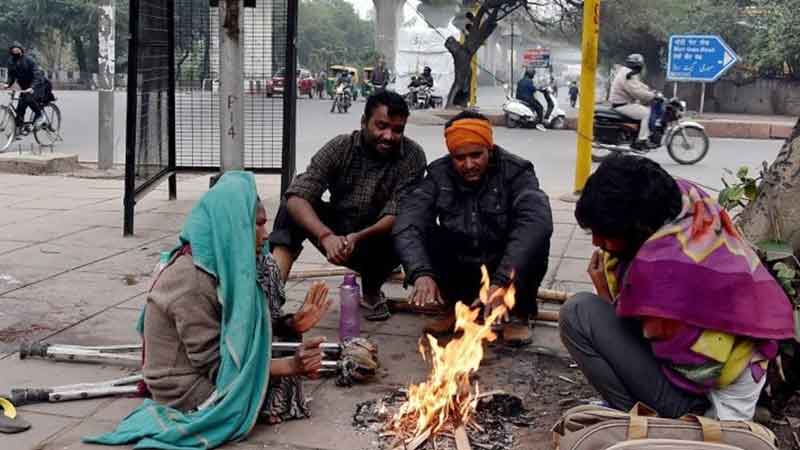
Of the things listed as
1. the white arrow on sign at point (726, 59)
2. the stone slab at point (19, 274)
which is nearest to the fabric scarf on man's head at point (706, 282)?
the stone slab at point (19, 274)

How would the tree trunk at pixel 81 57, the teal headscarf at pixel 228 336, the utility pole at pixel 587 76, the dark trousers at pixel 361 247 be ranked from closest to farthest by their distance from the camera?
the teal headscarf at pixel 228 336 → the dark trousers at pixel 361 247 → the utility pole at pixel 587 76 → the tree trunk at pixel 81 57

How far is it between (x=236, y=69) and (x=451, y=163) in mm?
2566

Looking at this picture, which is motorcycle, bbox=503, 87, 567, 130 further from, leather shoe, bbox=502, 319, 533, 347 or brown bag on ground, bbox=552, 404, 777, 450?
brown bag on ground, bbox=552, 404, 777, 450

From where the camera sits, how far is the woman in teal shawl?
10.0ft

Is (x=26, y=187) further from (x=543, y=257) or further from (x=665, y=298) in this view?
(x=665, y=298)

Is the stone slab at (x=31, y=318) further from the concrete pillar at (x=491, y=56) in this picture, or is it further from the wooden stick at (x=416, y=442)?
the concrete pillar at (x=491, y=56)

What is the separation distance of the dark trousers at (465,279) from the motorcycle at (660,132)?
878 cm

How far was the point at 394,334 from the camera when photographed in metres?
4.59

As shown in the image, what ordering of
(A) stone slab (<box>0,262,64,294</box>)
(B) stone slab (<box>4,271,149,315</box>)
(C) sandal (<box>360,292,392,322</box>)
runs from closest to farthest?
(C) sandal (<box>360,292,392,322</box>) < (B) stone slab (<box>4,271,149,315</box>) < (A) stone slab (<box>0,262,64,294</box>)

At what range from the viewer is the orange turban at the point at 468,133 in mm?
4148

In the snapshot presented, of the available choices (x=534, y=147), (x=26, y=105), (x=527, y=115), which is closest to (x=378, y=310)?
(x=26, y=105)

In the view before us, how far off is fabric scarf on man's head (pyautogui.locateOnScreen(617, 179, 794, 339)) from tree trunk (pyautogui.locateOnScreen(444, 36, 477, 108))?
21224 mm

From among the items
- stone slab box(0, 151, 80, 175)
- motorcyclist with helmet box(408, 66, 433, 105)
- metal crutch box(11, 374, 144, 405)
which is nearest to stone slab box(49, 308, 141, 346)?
metal crutch box(11, 374, 144, 405)

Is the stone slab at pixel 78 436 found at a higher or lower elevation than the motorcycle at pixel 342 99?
lower
